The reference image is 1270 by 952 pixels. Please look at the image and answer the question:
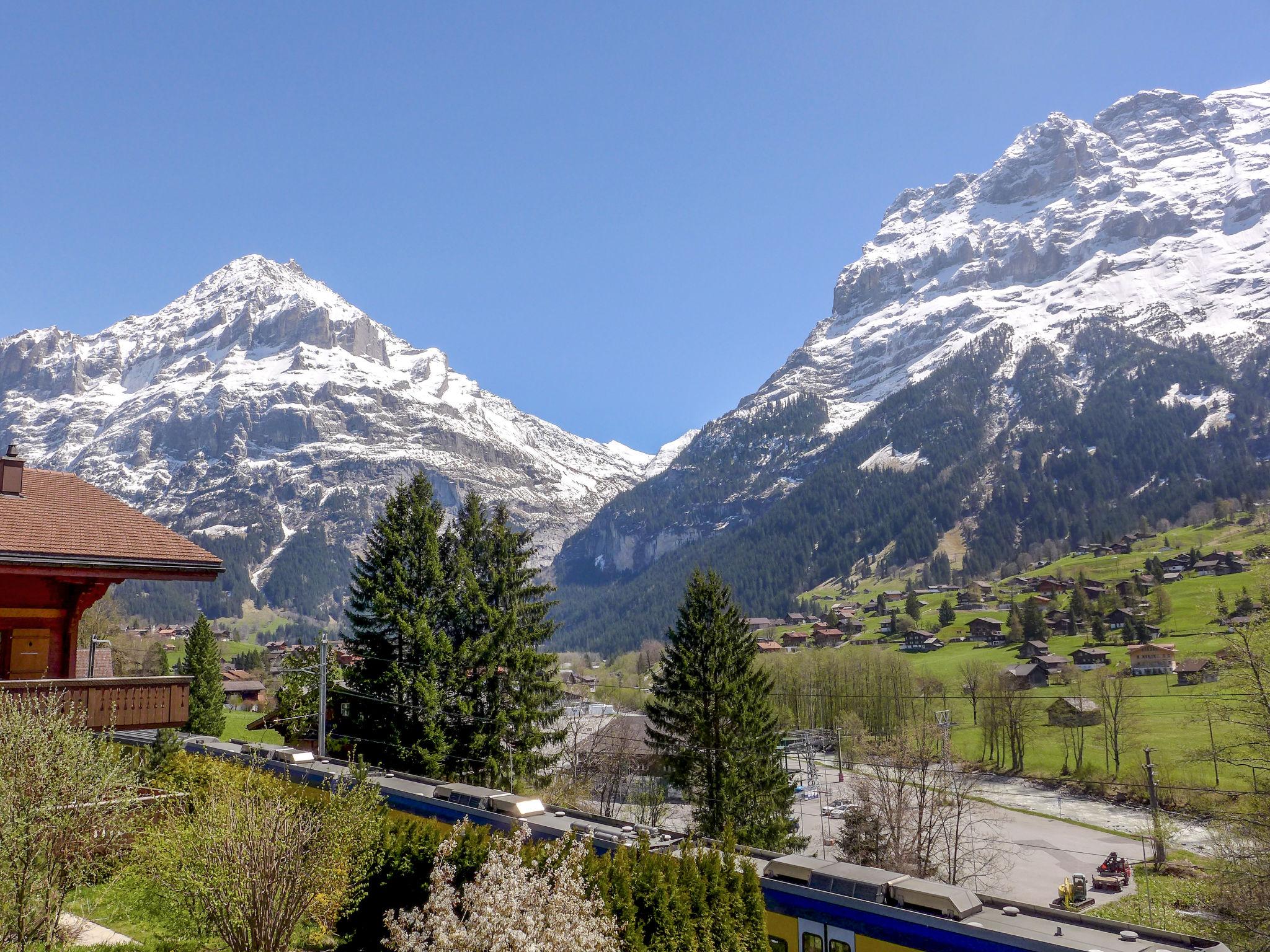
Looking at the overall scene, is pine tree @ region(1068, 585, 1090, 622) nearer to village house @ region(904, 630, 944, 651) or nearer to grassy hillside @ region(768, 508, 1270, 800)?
grassy hillside @ region(768, 508, 1270, 800)

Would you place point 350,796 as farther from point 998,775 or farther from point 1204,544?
point 1204,544

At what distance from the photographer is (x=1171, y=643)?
342 ft

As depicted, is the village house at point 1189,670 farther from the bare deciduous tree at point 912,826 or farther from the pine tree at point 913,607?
the pine tree at point 913,607

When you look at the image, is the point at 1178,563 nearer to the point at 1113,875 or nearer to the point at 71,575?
the point at 1113,875

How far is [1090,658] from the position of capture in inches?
4188

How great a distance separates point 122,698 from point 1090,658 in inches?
4453

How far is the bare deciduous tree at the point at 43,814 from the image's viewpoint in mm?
11508

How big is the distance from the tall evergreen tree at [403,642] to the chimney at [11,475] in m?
21.9

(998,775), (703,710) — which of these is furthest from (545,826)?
(998,775)

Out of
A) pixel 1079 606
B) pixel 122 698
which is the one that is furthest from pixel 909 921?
pixel 1079 606

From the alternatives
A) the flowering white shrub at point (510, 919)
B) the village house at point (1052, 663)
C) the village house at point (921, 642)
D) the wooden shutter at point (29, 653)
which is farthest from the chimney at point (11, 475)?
the village house at point (921, 642)

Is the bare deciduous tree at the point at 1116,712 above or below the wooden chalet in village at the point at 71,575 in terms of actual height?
below

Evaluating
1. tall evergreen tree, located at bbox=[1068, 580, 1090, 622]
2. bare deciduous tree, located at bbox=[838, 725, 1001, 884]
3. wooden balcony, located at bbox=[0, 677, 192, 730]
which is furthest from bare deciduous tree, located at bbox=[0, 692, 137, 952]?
tall evergreen tree, located at bbox=[1068, 580, 1090, 622]

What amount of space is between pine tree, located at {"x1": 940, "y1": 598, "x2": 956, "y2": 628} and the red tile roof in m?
148
